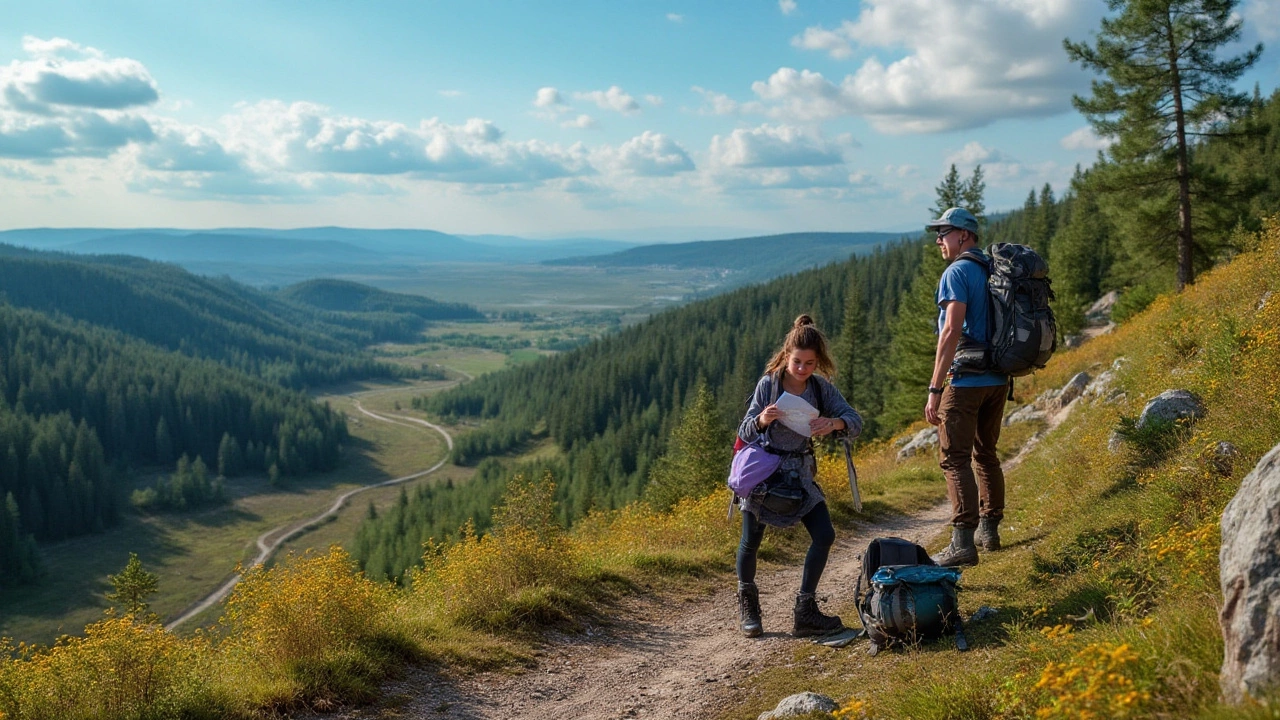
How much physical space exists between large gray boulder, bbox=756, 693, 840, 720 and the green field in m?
69.6

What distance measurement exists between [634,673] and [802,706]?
238 cm

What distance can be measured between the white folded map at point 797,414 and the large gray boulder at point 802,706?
2064 mm

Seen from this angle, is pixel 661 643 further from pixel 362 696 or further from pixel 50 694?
pixel 50 694

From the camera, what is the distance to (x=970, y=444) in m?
6.77

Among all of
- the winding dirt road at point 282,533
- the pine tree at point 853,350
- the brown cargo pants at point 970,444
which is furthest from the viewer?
the winding dirt road at point 282,533

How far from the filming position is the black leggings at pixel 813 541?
6.23m

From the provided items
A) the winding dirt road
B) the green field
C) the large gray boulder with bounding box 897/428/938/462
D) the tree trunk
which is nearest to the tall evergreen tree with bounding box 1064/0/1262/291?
Answer: the tree trunk

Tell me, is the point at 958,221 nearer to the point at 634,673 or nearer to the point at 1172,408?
the point at 1172,408

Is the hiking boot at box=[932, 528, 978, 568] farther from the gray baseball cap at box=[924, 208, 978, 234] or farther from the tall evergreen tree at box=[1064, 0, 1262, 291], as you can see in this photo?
the tall evergreen tree at box=[1064, 0, 1262, 291]

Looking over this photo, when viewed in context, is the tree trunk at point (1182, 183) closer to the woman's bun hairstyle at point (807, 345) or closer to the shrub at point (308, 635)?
the woman's bun hairstyle at point (807, 345)

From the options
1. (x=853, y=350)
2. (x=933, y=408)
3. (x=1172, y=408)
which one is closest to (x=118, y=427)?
(x=853, y=350)

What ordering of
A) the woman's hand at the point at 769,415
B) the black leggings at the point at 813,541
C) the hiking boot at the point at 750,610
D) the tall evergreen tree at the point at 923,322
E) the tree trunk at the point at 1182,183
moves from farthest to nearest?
the tall evergreen tree at the point at 923,322
the tree trunk at the point at 1182,183
the hiking boot at the point at 750,610
the black leggings at the point at 813,541
the woman's hand at the point at 769,415

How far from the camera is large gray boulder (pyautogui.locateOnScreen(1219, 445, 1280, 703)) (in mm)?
2781

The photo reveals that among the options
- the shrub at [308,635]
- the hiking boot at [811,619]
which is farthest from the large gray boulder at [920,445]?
the shrub at [308,635]
